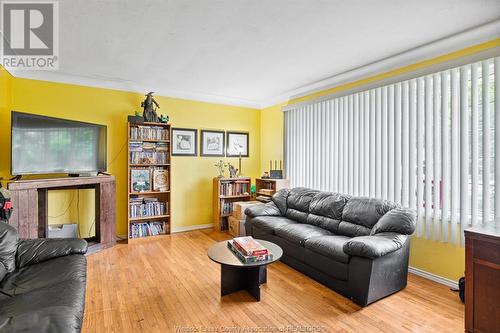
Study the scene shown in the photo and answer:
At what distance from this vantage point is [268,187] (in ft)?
16.7

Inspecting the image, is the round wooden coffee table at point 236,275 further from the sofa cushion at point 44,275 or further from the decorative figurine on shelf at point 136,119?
the decorative figurine on shelf at point 136,119

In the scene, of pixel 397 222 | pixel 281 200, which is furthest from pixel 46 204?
pixel 397 222

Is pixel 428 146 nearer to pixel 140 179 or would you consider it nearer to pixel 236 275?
pixel 236 275

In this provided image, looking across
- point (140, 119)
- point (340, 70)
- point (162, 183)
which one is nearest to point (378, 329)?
point (340, 70)

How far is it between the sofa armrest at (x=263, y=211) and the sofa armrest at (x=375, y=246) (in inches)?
64.8

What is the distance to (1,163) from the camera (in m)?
3.36

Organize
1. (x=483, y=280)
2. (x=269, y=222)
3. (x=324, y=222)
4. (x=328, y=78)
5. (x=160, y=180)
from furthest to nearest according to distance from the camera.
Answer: (x=160, y=180)
(x=328, y=78)
(x=269, y=222)
(x=324, y=222)
(x=483, y=280)

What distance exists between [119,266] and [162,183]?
160 cm

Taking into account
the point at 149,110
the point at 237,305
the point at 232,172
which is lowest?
the point at 237,305

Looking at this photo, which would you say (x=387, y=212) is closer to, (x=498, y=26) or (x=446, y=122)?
(x=446, y=122)

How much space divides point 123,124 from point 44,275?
298cm

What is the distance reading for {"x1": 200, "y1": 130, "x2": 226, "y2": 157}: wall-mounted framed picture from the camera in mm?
5160

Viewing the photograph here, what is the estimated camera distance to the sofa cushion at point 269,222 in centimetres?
357

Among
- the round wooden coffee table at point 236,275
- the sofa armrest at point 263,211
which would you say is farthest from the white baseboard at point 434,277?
the sofa armrest at point 263,211
